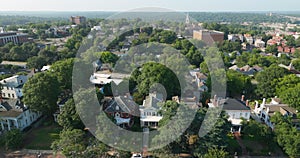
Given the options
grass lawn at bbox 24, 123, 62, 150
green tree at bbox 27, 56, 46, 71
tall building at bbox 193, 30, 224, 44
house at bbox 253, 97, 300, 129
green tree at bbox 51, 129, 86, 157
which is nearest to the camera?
green tree at bbox 51, 129, 86, 157

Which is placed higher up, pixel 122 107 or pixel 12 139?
pixel 122 107

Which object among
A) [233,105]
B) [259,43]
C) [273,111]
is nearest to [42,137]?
[233,105]

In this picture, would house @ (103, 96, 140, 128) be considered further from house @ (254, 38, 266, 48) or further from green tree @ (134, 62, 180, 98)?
house @ (254, 38, 266, 48)

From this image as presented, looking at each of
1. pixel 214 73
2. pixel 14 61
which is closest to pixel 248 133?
pixel 214 73

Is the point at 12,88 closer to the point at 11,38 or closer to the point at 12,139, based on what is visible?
the point at 12,139

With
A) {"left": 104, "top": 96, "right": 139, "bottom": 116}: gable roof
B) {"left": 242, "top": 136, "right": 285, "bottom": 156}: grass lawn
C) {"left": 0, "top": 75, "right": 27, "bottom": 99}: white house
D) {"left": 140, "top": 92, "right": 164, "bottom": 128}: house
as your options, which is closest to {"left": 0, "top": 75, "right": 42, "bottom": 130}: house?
{"left": 0, "top": 75, "right": 27, "bottom": 99}: white house

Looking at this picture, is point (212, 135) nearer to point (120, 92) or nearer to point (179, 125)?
point (179, 125)
